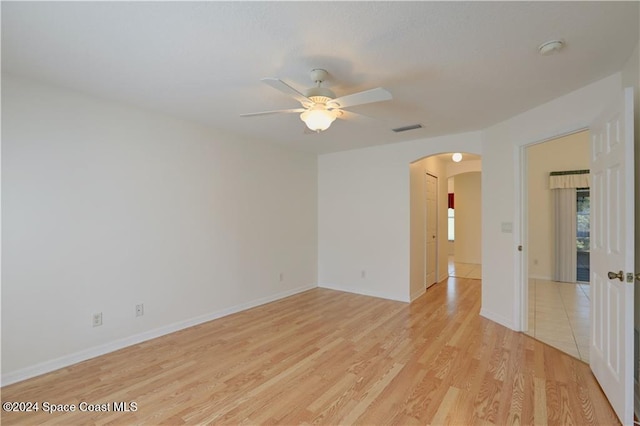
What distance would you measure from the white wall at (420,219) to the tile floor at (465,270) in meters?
0.79

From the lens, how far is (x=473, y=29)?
5.96 feet

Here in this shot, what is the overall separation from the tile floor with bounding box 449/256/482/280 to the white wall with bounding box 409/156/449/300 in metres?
0.79

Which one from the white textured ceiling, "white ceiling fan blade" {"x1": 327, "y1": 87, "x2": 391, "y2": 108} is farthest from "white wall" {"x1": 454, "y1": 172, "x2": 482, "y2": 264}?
"white ceiling fan blade" {"x1": 327, "y1": 87, "x2": 391, "y2": 108}

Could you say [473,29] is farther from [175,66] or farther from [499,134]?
[499,134]

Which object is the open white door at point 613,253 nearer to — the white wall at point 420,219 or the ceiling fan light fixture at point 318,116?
the ceiling fan light fixture at point 318,116

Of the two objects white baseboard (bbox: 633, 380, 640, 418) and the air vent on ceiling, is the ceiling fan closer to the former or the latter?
the air vent on ceiling

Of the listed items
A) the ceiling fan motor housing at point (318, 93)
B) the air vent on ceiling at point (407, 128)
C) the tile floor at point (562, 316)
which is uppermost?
the air vent on ceiling at point (407, 128)

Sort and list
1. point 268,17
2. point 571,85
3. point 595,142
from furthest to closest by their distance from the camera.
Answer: point 571,85, point 595,142, point 268,17

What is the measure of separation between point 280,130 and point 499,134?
2.81m

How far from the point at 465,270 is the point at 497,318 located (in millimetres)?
3713

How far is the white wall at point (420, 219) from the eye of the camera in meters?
4.84

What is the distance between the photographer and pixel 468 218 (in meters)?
8.22

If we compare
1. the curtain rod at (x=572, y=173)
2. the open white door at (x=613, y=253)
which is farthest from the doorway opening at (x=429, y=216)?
the open white door at (x=613, y=253)

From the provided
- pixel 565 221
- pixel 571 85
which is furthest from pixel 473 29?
pixel 565 221
